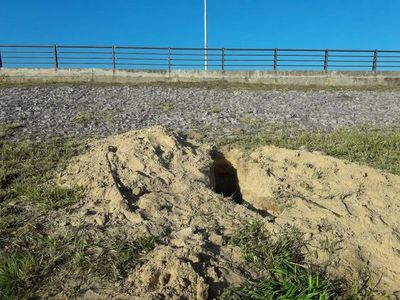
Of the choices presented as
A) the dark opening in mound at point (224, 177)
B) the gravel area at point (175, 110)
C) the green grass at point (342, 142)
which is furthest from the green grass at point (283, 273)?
the gravel area at point (175, 110)

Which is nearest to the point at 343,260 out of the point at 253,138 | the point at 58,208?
the point at 58,208

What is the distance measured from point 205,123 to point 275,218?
4141 millimetres

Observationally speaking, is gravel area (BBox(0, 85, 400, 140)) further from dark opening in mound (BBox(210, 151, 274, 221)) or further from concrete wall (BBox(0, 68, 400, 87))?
concrete wall (BBox(0, 68, 400, 87))

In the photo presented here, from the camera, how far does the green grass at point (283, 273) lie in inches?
133

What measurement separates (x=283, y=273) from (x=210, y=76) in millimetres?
16728

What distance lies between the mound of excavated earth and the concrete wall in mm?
12917

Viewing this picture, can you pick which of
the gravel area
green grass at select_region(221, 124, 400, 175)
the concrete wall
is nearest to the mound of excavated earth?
green grass at select_region(221, 124, 400, 175)

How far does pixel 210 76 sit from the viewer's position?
65.2 feet

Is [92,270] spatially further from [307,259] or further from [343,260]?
[343,260]

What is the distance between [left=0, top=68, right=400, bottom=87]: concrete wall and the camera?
1853 centimetres

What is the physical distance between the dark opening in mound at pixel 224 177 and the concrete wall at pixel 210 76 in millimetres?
12911

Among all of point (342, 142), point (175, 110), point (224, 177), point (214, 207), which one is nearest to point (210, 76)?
point (175, 110)

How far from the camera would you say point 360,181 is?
5.48 meters

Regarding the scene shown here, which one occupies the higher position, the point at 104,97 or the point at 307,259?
the point at 104,97
